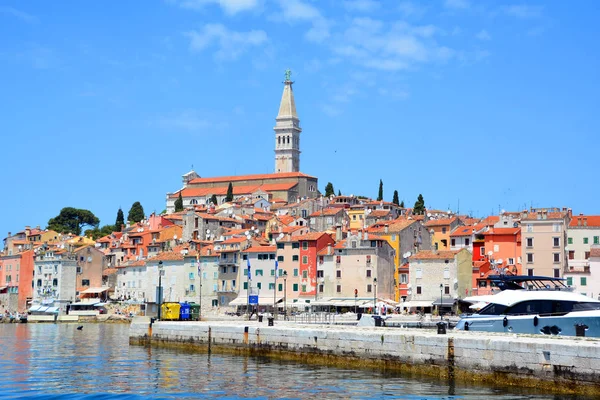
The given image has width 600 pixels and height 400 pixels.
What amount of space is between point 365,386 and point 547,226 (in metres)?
51.4

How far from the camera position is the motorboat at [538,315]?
3019 cm

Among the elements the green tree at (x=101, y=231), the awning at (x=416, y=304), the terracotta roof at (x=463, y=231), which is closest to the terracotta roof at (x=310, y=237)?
the awning at (x=416, y=304)

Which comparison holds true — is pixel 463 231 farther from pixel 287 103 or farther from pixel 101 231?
pixel 287 103

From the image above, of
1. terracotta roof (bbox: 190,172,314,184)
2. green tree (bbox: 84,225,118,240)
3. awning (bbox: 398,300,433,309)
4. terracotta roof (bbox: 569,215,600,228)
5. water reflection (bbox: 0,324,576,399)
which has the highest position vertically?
terracotta roof (bbox: 190,172,314,184)

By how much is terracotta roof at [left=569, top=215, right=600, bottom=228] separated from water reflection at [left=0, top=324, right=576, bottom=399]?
4666cm

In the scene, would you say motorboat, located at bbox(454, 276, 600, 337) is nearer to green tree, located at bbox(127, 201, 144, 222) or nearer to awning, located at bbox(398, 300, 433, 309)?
awning, located at bbox(398, 300, 433, 309)

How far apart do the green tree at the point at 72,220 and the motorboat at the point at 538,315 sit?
12837cm

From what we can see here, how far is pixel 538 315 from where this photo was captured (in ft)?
104

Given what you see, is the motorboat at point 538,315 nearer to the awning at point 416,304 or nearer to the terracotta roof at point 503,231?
the awning at point 416,304

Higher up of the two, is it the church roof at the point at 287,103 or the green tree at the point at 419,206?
the church roof at the point at 287,103

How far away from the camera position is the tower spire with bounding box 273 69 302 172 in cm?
19525

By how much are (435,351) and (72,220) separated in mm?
135180

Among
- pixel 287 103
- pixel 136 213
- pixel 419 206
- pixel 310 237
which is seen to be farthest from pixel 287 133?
pixel 310 237

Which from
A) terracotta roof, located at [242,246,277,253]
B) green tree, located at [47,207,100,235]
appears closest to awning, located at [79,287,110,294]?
terracotta roof, located at [242,246,277,253]
